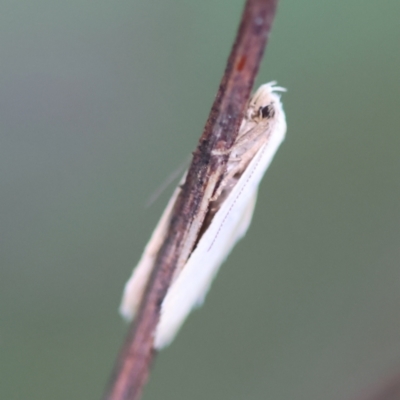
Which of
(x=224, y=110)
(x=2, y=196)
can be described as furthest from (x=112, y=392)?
(x=2, y=196)

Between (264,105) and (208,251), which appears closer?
(208,251)

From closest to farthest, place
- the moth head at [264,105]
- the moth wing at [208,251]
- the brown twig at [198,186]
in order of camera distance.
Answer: the brown twig at [198,186] → the moth wing at [208,251] → the moth head at [264,105]

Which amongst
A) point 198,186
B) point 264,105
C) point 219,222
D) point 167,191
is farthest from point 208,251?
point 167,191

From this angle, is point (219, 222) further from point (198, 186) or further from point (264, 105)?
point (264, 105)

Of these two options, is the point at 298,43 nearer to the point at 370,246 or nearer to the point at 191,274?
the point at 370,246

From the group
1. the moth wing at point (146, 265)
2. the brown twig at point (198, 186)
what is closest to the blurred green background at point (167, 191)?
the moth wing at point (146, 265)

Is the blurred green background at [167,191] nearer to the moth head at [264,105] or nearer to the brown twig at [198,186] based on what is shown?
the moth head at [264,105]
